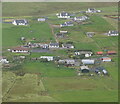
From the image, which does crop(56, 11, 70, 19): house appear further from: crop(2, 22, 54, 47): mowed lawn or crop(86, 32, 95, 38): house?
crop(86, 32, 95, 38): house

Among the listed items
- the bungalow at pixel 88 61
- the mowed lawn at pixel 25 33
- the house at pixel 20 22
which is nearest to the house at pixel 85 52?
the bungalow at pixel 88 61

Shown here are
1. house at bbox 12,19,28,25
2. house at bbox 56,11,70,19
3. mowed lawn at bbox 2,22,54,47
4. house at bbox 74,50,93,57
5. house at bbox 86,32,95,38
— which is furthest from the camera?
house at bbox 56,11,70,19

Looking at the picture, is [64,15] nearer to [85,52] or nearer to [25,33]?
[25,33]

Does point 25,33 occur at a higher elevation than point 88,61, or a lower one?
higher

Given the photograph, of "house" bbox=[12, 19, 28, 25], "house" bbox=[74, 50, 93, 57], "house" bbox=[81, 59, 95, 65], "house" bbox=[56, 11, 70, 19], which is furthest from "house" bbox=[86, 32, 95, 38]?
"house" bbox=[56, 11, 70, 19]

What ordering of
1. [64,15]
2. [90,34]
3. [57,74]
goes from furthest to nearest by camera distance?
[64,15], [90,34], [57,74]

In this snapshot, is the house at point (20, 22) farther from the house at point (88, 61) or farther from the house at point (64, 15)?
the house at point (88, 61)

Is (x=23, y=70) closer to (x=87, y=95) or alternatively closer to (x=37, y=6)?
(x=87, y=95)

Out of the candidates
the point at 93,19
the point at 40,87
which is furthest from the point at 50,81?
the point at 93,19

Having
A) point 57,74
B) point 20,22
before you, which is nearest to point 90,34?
point 20,22
